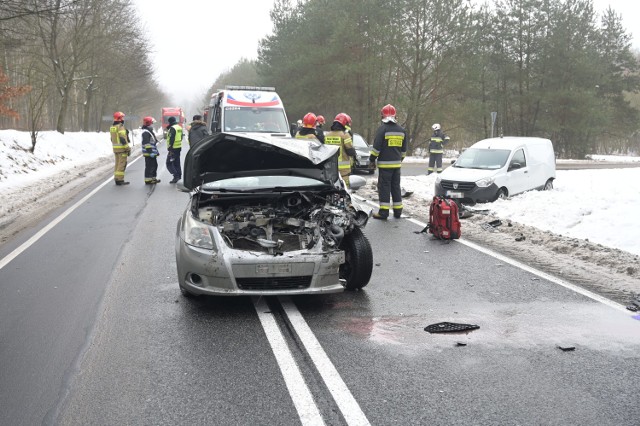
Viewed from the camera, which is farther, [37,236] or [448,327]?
[37,236]

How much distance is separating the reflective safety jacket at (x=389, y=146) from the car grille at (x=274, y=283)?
18.8 ft

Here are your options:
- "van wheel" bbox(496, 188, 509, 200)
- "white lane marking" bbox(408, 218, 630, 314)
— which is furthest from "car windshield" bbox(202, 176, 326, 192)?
"van wheel" bbox(496, 188, 509, 200)

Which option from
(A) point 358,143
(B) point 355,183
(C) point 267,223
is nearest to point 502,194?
(B) point 355,183

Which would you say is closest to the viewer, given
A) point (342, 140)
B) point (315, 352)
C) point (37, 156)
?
point (315, 352)

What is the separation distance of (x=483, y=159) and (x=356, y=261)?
8961 mm

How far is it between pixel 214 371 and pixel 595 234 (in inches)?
294

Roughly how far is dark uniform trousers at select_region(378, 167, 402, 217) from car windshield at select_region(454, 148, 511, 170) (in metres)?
3.57

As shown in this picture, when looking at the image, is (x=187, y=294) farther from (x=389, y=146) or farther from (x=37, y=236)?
(x=389, y=146)

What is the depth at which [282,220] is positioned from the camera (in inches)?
234

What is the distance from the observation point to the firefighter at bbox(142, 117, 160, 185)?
1602 centimetres

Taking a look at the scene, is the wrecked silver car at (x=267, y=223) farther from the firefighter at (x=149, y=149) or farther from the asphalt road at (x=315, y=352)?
the firefighter at (x=149, y=149)

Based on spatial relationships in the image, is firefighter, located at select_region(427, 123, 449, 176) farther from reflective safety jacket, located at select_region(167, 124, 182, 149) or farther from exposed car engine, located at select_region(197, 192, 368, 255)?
exposed car engine, located at select_region(197, 192, 368, 255)

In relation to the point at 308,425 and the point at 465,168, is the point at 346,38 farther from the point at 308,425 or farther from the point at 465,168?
the point at 308,425

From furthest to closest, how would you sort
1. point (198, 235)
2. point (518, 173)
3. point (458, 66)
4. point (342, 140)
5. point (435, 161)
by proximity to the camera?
point (458, 66)
point (435, 161)
point (518, 173)
point (342, 140)
point (198, 235)
